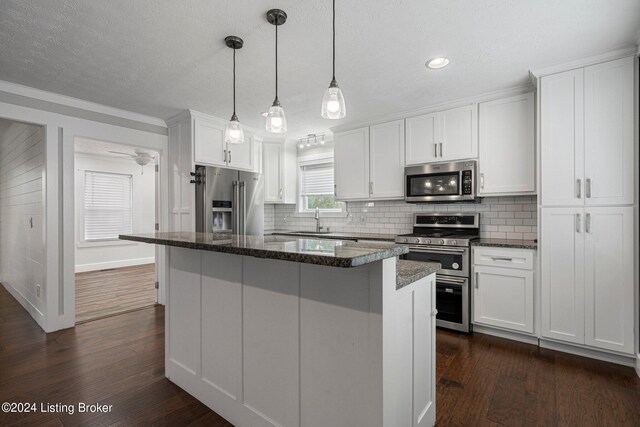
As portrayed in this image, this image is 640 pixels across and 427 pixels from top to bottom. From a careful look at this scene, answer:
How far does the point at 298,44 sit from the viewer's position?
2.27 meters

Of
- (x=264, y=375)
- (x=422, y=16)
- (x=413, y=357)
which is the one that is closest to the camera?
(x=413, y=357)

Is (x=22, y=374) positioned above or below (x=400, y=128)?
below

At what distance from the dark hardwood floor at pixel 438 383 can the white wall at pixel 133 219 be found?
3529 mm

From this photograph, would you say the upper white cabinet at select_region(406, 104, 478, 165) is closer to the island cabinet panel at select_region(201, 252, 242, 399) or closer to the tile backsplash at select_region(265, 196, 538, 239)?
the tile backsplash at select_region(265, 196, 538, 239)

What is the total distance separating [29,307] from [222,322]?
11.6 feet

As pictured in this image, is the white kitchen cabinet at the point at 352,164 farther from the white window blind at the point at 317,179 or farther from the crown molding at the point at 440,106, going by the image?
the white window blind at the point at 317,179

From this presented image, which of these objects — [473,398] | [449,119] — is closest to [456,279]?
[473,398]

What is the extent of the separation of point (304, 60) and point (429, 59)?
97 centimetres

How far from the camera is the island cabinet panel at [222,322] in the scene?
5.87ft

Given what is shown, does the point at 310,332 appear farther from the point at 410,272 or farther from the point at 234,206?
the point at 234,206

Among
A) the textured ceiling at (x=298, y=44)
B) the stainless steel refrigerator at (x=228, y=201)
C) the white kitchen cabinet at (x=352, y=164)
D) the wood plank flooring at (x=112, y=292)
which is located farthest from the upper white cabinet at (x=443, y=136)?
the wood plank flooring at (x=112, y=292)

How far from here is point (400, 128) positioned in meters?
3.78

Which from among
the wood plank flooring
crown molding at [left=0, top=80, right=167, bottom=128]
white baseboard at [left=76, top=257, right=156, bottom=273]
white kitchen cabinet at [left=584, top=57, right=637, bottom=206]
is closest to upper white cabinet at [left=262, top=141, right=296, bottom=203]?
crown molding at [left=0, top=80, right=167, bottom=128]

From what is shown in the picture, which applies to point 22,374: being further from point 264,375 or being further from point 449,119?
point 449,119
